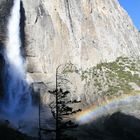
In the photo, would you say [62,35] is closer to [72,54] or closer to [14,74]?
[72,54]

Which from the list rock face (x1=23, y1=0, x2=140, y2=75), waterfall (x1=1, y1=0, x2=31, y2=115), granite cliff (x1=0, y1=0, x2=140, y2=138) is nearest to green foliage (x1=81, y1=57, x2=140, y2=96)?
granite cliff (x1=0, y1=0, x2=140, y2=138)

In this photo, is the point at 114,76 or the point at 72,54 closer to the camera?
the point at 72,54

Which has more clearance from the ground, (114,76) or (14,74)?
(14,74)

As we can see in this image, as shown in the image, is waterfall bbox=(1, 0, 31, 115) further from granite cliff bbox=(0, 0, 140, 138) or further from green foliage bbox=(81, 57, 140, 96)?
green foliage bbox=(81, 57, 140, 96)

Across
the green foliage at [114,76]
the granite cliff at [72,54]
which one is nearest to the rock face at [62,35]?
the granite cliff at [72,54]

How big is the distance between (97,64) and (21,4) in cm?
3828

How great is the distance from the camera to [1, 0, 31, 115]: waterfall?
151 metres

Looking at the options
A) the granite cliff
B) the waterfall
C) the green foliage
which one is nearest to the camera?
the waterfall

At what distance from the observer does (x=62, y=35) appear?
178 metres

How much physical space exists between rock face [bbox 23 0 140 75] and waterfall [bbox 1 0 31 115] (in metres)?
3.36

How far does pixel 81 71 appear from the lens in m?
181

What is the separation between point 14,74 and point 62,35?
28.6m

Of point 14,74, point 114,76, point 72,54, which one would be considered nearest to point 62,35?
point 72,54

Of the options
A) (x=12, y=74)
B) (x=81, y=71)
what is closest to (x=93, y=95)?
(x=81, y=71)
